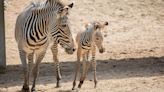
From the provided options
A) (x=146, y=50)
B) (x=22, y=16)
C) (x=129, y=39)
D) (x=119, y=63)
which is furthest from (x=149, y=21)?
(x=22, y=16)

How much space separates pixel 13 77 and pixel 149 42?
5211mm

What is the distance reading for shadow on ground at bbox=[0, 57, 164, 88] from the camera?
403 inches

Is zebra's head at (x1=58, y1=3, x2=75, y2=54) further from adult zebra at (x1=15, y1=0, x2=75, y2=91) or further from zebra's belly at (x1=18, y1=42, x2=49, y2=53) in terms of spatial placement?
zebra's belly at (x1=18, y1=42, x2=49, y2=53)

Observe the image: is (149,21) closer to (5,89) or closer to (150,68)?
(150,68)

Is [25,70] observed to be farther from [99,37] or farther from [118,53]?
[118,53]

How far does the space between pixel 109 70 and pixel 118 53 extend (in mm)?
1680

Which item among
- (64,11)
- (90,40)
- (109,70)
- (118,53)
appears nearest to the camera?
(64,11)

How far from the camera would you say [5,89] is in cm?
926

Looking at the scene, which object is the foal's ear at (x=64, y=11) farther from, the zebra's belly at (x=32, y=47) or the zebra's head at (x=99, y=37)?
the zebra's head at (x=99, y=37)

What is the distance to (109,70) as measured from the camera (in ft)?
36.1

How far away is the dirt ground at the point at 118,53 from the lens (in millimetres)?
9656

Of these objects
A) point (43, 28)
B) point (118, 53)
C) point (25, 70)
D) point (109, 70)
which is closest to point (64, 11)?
point (43, 28)

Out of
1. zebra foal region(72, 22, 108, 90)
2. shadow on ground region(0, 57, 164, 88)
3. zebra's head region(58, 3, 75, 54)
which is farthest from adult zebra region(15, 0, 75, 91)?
shadow on ground region(0, 57, 164, 88)

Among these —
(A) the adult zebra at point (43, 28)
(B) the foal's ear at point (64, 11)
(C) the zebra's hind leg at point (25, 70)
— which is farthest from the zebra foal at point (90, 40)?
(C) the zebra's hind leg at point (25, 70)
